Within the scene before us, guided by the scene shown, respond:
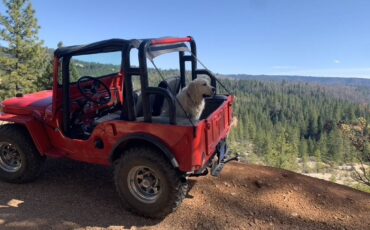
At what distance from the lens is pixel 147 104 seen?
499 centimetres

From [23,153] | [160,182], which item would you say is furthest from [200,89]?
[23,153]

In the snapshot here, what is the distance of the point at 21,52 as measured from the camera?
38031 millimetres

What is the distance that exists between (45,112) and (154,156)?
2.47 m

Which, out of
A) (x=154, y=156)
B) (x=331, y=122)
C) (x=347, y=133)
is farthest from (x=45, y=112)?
(x=331, y=122)

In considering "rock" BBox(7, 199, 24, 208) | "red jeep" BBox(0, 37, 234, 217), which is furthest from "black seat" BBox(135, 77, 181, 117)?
"rock" BBox(7, 199, 24, 208)

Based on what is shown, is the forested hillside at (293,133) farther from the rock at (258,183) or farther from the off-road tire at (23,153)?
the off-road tire at (23,153)

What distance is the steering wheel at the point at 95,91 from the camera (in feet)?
20.8

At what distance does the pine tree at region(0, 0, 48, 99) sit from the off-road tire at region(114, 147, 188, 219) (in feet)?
116

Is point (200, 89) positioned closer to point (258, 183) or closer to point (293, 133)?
point (258, 183)

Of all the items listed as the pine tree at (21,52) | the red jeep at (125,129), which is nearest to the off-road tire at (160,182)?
the red jeep at (125,129)

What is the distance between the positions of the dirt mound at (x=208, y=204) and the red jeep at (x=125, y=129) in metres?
0.39

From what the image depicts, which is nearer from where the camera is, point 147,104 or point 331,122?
point 147,104

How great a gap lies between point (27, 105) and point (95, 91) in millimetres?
1312

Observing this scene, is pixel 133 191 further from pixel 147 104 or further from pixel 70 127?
pixel 70 127
